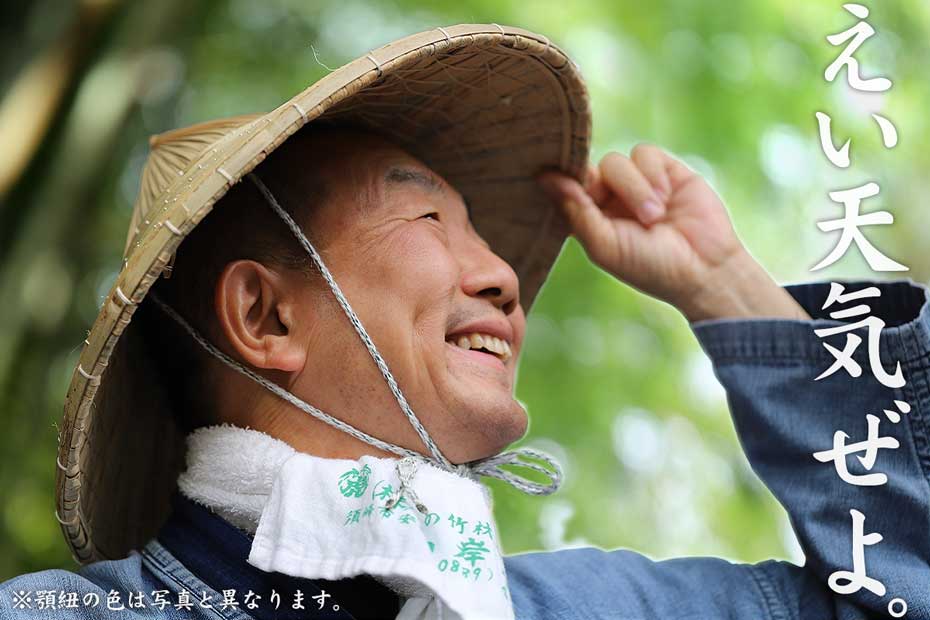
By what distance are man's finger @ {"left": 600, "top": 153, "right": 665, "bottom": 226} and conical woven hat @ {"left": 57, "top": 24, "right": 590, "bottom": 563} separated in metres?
0.07

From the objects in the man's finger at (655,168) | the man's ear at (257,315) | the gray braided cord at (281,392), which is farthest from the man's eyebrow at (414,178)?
the man's finger at (655,168)

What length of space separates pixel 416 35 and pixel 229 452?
2.03 ft

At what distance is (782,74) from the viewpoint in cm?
333

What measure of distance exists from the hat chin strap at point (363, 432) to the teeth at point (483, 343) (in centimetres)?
12

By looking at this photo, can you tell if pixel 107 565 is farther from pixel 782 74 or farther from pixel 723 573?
pixel 782 74

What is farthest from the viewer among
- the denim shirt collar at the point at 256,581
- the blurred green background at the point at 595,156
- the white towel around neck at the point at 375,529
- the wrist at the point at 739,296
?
the blurred green background at the point at 595,156

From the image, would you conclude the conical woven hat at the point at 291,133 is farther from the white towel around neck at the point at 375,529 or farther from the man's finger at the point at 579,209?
the white towel around neck at the point at 375,529

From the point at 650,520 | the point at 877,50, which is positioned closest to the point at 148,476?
the point at 650,520

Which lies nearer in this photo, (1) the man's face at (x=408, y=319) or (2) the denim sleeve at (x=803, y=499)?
(1) the man's face at (x=408, y=319)

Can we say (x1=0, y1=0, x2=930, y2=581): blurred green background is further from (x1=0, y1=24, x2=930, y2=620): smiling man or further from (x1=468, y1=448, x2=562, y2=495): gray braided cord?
(x1=468, y1=448, x2=562, y2=495): gray braided cord

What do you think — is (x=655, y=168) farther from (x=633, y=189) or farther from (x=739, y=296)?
(x=739, y=296)

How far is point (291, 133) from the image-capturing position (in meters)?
1.31

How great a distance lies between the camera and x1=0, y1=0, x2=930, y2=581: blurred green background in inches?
114

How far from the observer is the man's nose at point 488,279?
150cm
